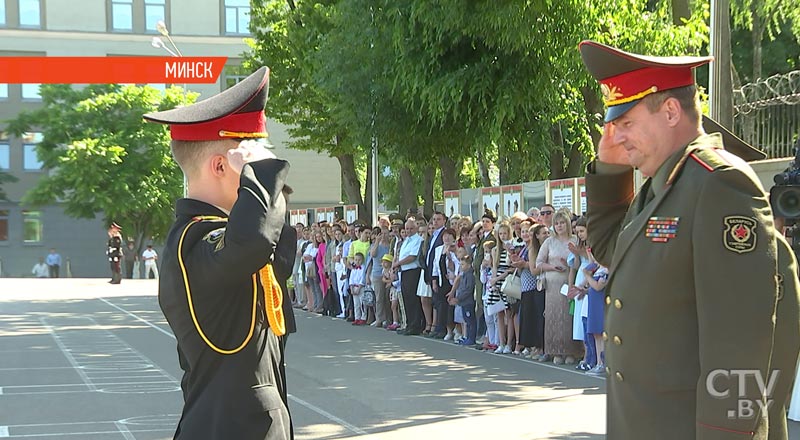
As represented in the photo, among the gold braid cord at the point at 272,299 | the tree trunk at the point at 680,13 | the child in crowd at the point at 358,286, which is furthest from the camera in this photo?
the child in crowd at the point at 358,286

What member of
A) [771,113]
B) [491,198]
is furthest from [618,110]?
[491,198]

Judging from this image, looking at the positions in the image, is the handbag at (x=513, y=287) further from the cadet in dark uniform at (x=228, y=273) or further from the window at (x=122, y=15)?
the window at (x=122, y=15)

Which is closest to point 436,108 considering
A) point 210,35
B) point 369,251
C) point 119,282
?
point 369,251

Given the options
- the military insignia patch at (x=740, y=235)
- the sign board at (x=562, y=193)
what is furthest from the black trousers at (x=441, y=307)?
the military insignia patch at (x=740, y=235)

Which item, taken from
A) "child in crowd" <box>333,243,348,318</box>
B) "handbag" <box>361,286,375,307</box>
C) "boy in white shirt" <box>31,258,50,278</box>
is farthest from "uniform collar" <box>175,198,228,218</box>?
"boy in white shirt" <box>31,258,50,278</box>

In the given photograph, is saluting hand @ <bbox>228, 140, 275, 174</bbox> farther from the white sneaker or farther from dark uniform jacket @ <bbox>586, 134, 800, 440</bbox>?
the white sneaker

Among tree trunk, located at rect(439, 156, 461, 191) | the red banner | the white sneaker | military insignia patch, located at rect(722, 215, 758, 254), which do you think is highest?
the red banner

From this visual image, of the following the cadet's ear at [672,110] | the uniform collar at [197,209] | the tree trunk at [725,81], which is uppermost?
the tree trunk at [725,81]

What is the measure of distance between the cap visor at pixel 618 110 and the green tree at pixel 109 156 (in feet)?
149

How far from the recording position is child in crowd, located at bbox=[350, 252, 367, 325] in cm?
2020

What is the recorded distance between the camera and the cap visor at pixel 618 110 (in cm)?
334

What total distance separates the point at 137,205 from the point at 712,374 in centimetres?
4639

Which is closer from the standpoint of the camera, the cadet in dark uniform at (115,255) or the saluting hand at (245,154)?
the saluting hand at (245,154)

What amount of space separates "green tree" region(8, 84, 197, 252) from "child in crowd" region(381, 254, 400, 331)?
30257mm
